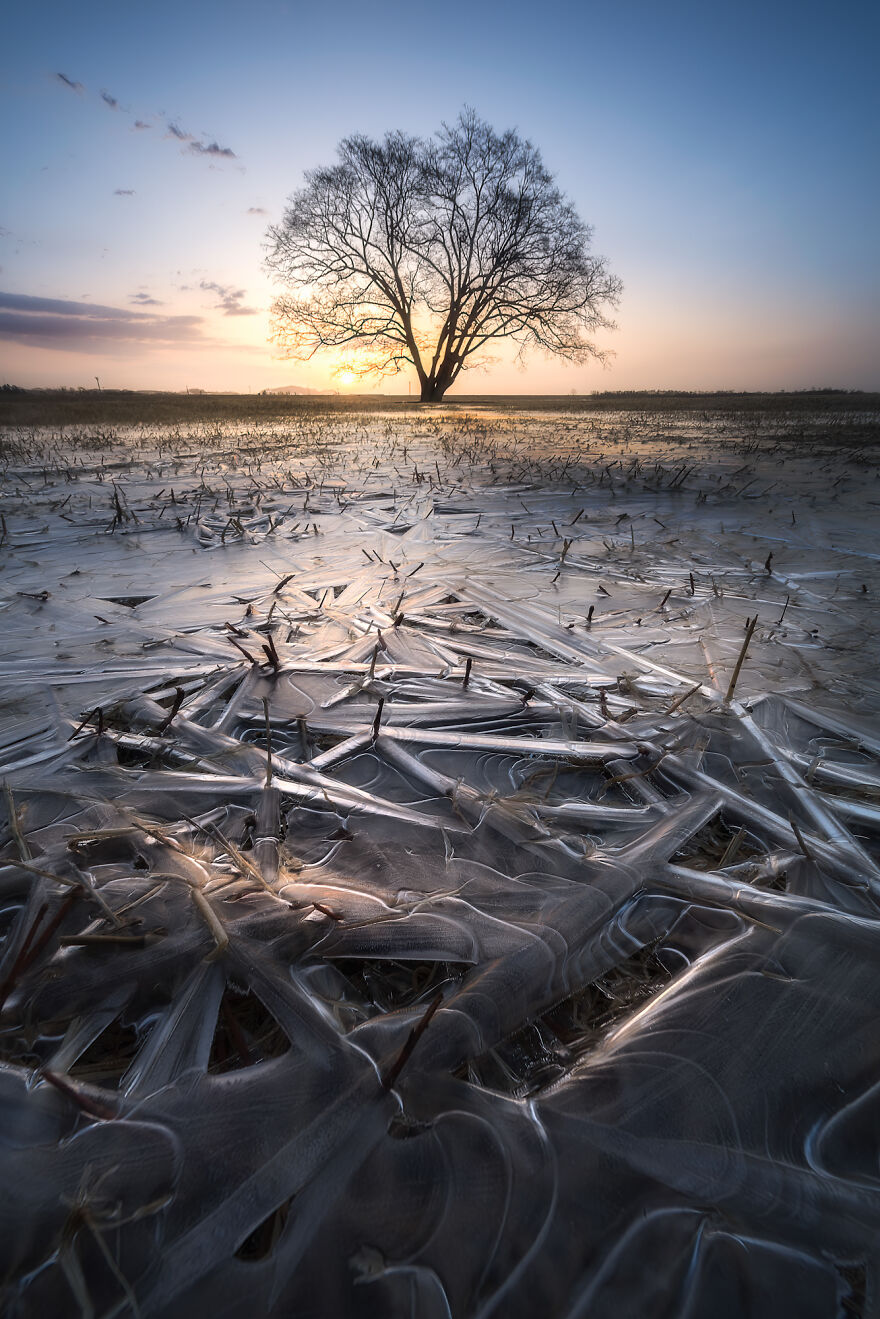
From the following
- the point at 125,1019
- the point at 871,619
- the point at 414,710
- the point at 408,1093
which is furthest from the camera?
the point at 871,619

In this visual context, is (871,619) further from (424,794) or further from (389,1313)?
(389,1313)

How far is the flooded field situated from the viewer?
54cm

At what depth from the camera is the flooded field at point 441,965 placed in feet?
1.77

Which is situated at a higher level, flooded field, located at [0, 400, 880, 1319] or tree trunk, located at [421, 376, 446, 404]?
tree trunk, located at [421, 376, 446, 404]

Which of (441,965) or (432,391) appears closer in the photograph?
(441,965)

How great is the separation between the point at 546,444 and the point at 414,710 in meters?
7.35

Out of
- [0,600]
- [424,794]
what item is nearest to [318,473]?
[0,600]

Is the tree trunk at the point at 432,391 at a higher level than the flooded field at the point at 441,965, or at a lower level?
higher

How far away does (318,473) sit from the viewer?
216 inches

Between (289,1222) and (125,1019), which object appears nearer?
(289,1222)

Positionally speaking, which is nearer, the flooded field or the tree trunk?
the flooded field

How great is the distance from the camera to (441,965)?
827 mm

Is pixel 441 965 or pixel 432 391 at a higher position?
pixel 432 391

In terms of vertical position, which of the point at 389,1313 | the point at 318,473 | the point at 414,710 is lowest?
the point at 389,1313
